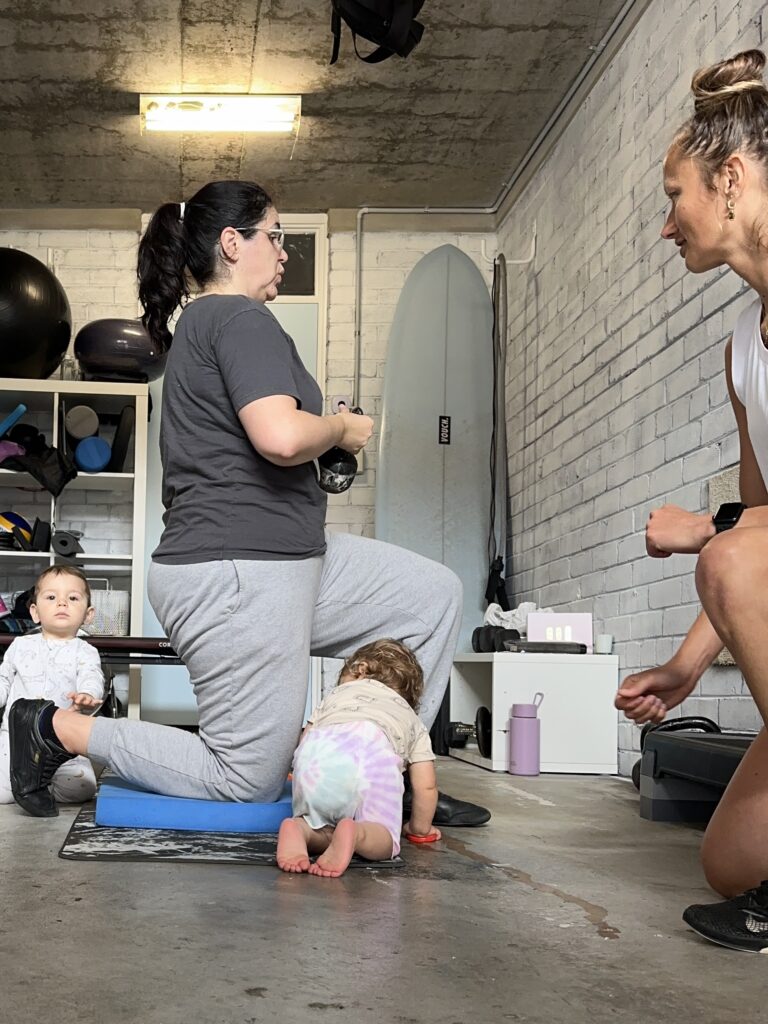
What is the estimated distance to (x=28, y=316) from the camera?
538 cm

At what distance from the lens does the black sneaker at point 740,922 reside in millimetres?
1387

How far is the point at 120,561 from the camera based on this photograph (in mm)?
5945

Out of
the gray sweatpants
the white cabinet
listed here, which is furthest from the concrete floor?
the white cabinet

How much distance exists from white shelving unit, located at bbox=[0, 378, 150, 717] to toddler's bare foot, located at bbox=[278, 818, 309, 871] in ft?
11.8

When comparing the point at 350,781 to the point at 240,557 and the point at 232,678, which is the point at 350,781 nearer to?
the point at 232,678

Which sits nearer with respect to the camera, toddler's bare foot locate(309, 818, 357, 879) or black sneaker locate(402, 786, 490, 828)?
toddler's bare foot locate(309, 818, 357, 879)

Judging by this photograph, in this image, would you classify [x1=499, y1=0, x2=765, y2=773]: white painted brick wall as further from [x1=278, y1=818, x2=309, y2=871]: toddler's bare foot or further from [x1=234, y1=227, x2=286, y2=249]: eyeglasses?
[x1=278, y1=818, x2=309, y2=871]: toddler's bare foot

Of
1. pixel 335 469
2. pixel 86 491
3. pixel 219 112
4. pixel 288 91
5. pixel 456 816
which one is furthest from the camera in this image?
pixel 86 491

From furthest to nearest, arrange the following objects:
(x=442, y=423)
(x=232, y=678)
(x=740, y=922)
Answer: (x=442, y=423), (x=232, y=678), (x=740, y=922)

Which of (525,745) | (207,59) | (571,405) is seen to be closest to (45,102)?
(207,59)

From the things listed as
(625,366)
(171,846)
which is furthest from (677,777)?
(625,366)

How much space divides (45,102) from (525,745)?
370cm

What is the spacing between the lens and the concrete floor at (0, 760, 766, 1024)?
1.15 m

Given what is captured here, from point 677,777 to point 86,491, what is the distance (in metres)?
4.32
